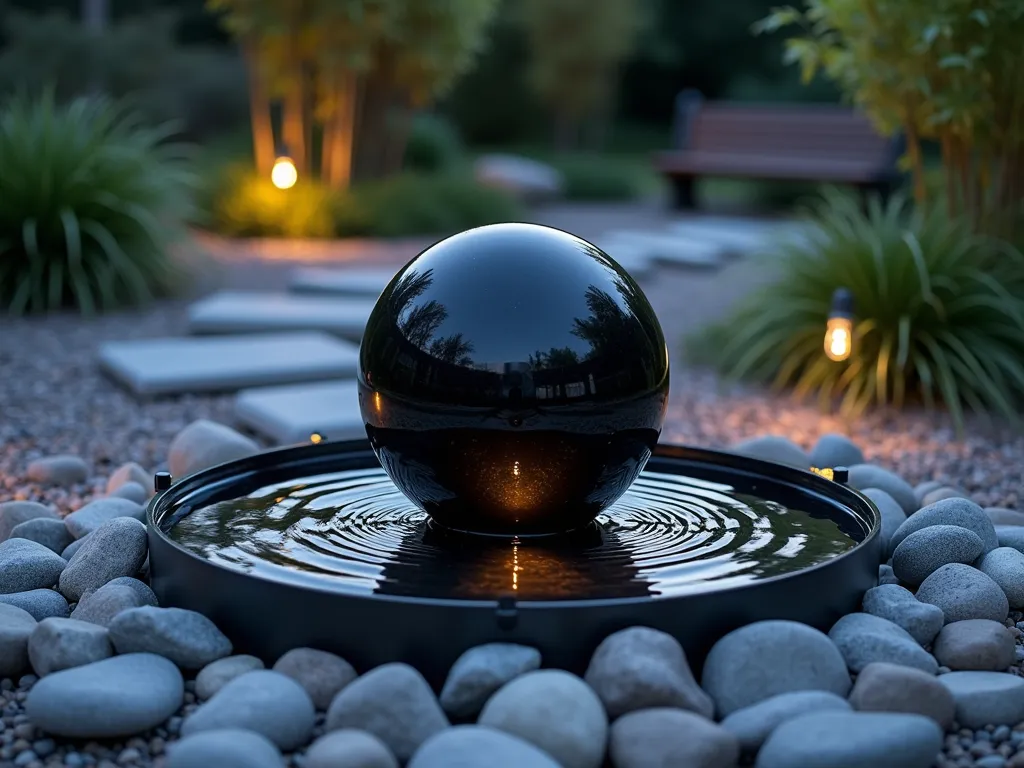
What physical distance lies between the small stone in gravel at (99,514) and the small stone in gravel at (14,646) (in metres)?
0.72

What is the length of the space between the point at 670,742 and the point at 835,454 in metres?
2.51

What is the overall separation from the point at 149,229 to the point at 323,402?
3697 millimetres

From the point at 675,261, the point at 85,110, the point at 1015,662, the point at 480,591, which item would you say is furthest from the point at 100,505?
the point at 675,261

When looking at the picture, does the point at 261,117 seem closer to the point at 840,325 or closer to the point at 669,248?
the point at 669,248

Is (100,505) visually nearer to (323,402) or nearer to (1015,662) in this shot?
(323,402)

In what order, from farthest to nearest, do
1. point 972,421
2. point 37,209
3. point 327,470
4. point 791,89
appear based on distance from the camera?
point 791,89
point 37,209
point 972,421
point 327,470

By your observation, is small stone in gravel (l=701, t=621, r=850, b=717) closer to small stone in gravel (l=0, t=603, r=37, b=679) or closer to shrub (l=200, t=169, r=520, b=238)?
small stone in gravel (l=0, t=603, r=37, b=679)

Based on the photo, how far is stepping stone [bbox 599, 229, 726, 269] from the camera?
11523 mm

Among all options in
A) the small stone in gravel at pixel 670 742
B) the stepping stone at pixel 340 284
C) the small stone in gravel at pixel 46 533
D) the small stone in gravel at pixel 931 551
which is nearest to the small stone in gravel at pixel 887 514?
the small stone in gravel at pixel 931 551

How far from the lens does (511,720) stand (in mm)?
2596

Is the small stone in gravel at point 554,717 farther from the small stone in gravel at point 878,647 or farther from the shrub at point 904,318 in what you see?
the shrub at point 904,318

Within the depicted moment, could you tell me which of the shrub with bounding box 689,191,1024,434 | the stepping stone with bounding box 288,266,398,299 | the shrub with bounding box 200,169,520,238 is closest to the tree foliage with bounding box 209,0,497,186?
the shrub with bounding box 200,169,520,238

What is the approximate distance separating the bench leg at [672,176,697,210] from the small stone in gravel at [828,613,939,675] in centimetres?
1411

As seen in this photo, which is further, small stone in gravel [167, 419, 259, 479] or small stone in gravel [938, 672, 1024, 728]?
small stone in gravel [167, 419, 259, 479]
